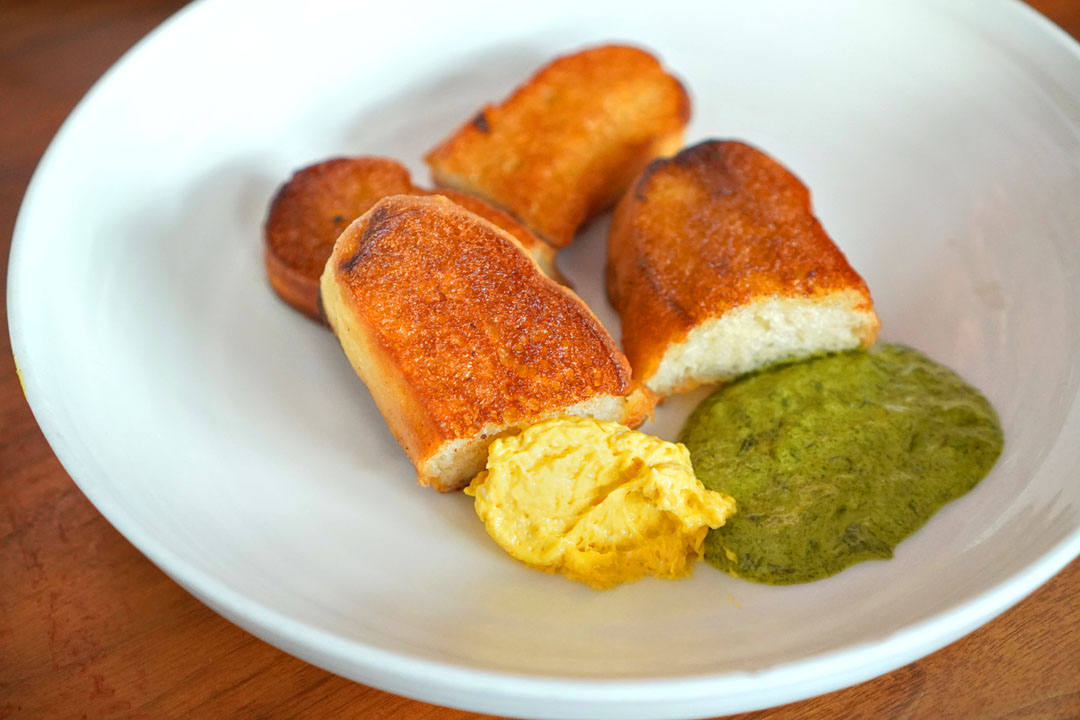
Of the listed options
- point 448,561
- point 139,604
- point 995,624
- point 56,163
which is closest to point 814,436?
point 995,624

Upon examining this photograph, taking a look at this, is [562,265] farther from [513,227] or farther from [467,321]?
[467,321]

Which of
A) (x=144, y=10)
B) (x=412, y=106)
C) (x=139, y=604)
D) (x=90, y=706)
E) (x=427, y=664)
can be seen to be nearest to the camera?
(x=427, y=664)

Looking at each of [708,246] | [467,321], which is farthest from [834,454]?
[467,321]

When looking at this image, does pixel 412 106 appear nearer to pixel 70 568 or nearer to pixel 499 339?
pixel 499 339

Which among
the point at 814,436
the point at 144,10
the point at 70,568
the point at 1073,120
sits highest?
the point at 1073,120

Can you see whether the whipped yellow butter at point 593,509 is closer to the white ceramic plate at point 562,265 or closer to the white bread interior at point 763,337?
the white ceramic plate at point 562,265

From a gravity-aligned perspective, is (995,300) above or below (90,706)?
above

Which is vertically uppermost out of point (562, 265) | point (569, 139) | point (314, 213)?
point (569, 139)

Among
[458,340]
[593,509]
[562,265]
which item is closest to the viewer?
[593,509]

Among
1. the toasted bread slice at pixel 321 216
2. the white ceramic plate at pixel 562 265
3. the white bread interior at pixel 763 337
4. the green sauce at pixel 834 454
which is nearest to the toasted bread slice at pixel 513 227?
the toasted bread slice at pixel 321 216
